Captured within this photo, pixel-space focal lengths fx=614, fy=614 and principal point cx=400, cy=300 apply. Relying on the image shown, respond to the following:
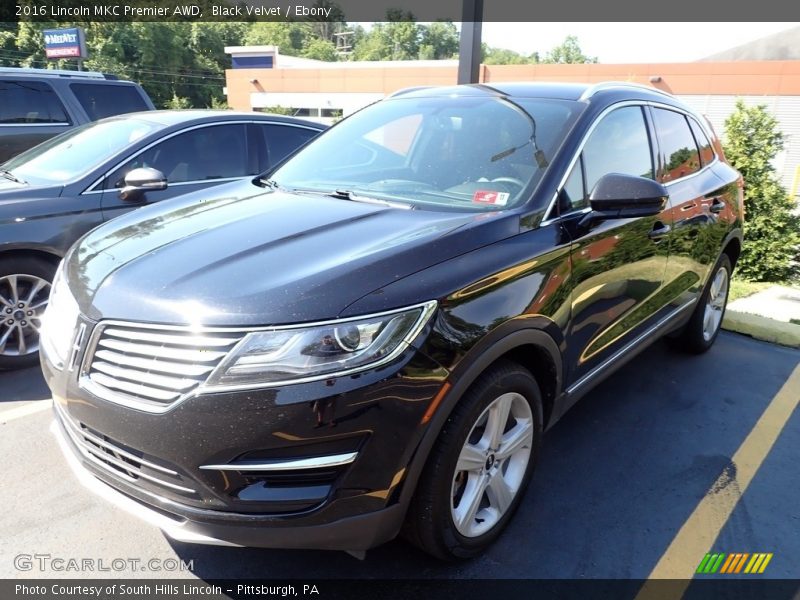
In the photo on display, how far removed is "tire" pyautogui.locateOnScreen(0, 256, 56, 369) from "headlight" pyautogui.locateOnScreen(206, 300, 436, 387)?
2873 mm

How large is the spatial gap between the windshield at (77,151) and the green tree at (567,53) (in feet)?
364

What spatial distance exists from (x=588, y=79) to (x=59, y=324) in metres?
32.6

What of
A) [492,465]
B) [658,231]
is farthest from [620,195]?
[492,465]

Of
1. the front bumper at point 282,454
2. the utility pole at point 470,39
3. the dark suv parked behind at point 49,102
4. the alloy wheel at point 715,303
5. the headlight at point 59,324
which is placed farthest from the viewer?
the dark suv parked behind at point 49,102

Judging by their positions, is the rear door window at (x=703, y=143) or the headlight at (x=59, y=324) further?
the rear door window at (x=703, y=143)

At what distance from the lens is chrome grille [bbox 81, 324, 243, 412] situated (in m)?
1.85

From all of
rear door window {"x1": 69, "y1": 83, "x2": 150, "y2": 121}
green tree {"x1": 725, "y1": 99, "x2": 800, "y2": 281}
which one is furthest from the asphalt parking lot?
green tree {"x1": 725, "y1": 99, "x2": 800, "y2": 281}

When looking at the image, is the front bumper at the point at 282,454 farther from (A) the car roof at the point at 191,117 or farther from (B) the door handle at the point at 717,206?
(A) the car roof at the point at 191,117

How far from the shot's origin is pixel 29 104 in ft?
23.9

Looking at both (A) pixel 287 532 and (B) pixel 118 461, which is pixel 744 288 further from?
(B) pixel 118 461

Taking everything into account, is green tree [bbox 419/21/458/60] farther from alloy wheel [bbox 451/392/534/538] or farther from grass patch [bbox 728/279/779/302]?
alloy wheel [bbox 451/392/534/538]

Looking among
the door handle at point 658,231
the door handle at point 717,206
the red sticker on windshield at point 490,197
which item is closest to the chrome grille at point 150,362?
the red sticker on windshield at point 490,197

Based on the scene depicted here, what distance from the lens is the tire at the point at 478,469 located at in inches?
82.8

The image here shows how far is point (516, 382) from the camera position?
7.77 ft
